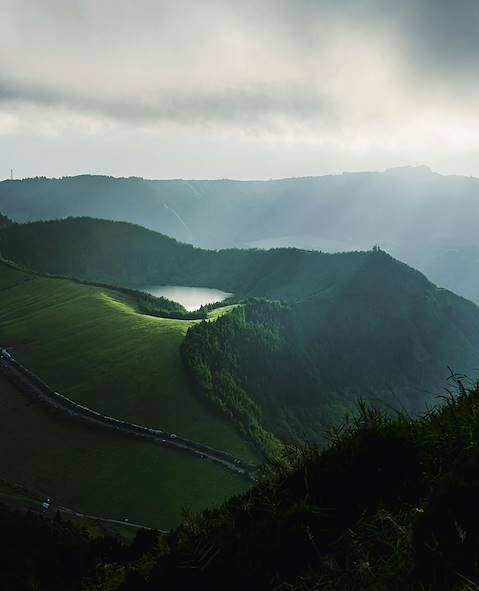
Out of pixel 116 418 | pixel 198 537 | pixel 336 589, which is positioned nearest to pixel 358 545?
pixel 336 589

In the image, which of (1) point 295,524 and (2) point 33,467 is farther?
(2) point 33,467

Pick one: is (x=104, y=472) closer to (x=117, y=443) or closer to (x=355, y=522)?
(x=117, y=443)

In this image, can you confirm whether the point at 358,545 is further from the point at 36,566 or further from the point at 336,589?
the point at 36,566

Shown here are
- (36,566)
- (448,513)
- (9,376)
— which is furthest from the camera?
(9,376)

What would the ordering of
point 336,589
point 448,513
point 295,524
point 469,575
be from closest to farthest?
point 469,575, point 448,513, point 336,589, point 295,524

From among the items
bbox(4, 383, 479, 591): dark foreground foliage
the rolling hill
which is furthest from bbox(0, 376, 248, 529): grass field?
bbox(4, 383, 479, 591): dark foreground foliage

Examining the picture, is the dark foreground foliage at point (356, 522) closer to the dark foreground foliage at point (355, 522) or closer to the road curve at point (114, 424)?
the dark foreground foliage at point (355, 522)
